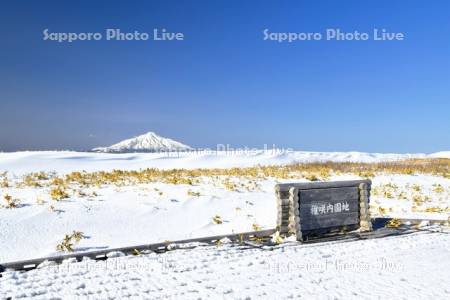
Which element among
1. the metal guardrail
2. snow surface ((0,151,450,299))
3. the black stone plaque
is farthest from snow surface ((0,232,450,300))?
the black stone plaque

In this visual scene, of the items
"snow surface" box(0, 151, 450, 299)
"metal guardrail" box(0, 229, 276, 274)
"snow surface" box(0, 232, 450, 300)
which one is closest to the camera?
"snow surface" box(0, 232, 450, 300)

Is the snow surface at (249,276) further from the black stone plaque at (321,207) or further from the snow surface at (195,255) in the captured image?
A: the black stone plaque at (321,207)

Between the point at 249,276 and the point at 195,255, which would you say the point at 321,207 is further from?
the point at 249,276

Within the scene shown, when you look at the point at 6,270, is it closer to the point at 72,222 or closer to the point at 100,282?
the point at 100,282

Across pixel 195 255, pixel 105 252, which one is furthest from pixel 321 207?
pixel 105 252

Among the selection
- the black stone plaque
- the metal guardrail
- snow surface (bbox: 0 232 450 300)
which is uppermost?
the black stone plaque

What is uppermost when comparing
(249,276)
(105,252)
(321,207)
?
(321,207)

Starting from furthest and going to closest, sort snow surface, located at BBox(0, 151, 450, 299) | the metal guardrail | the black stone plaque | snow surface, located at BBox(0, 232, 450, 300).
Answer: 1. the black stone plaque
2. the metal guardrail
3. snow surface, located at BBox(0, 151, 450, 299)
4. snow surface, located at BBox(0, 232, 450, 300)

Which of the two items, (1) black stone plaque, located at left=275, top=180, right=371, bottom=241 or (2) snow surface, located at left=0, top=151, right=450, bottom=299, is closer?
(2) snow surface, located at left=0, top=151, right=450, bottom=299

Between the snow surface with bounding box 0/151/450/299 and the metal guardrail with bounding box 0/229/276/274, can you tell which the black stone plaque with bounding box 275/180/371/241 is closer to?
the metal guardrail with bounding box 0/229/276/274

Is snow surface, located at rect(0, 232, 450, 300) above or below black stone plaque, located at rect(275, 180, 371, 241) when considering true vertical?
below

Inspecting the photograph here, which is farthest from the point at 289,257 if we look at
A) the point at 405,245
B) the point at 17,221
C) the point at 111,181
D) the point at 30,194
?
the point at 111,181

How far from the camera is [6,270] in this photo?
315 inches

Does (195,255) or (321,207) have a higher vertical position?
(321,207)
